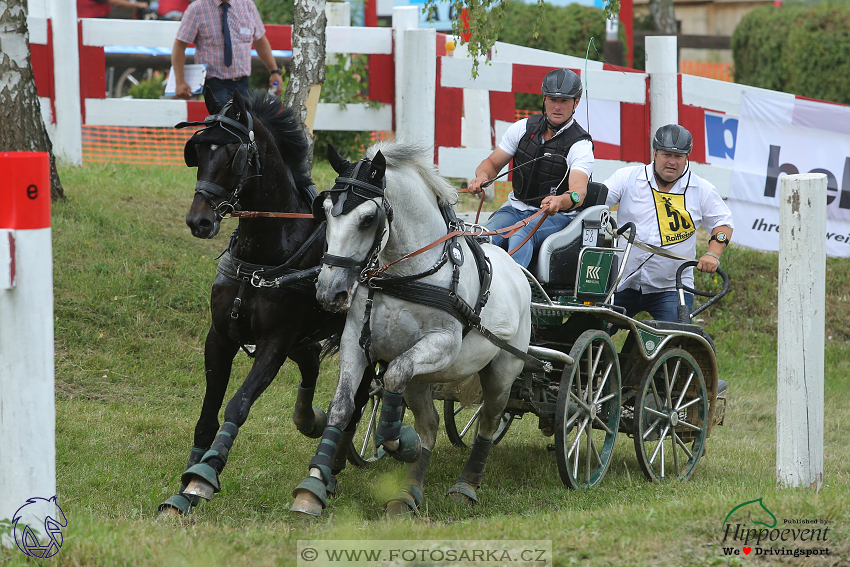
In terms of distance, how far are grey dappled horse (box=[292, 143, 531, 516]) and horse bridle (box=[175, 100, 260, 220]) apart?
0.56 m

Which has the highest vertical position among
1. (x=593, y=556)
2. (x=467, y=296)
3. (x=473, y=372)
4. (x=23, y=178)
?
(x=23, y=178)

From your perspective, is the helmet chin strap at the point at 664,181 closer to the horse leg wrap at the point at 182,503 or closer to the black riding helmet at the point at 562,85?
the black riding helmet at the point at 562,85

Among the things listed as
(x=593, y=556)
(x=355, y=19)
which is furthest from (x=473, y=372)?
(x=355, y=19)

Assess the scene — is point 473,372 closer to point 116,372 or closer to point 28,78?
point 116,372

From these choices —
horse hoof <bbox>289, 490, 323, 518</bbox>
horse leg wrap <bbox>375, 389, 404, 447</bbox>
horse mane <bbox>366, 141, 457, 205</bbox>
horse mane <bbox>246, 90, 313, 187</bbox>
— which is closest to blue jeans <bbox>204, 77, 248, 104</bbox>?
horse mane <bbox>246, 90, 313, 187</bbox>

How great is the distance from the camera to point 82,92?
9078 mm

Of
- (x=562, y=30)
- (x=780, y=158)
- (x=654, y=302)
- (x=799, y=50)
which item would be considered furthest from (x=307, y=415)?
(x=799, y=50)

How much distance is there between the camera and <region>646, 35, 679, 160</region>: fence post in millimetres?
9508

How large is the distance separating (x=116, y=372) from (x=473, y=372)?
365cm

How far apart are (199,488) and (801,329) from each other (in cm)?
303

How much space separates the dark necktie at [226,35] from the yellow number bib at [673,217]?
4415 mm

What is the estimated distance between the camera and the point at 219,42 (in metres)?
8.54

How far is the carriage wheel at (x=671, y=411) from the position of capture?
554 centimetres

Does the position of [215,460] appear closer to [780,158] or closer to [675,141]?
[675,141]
